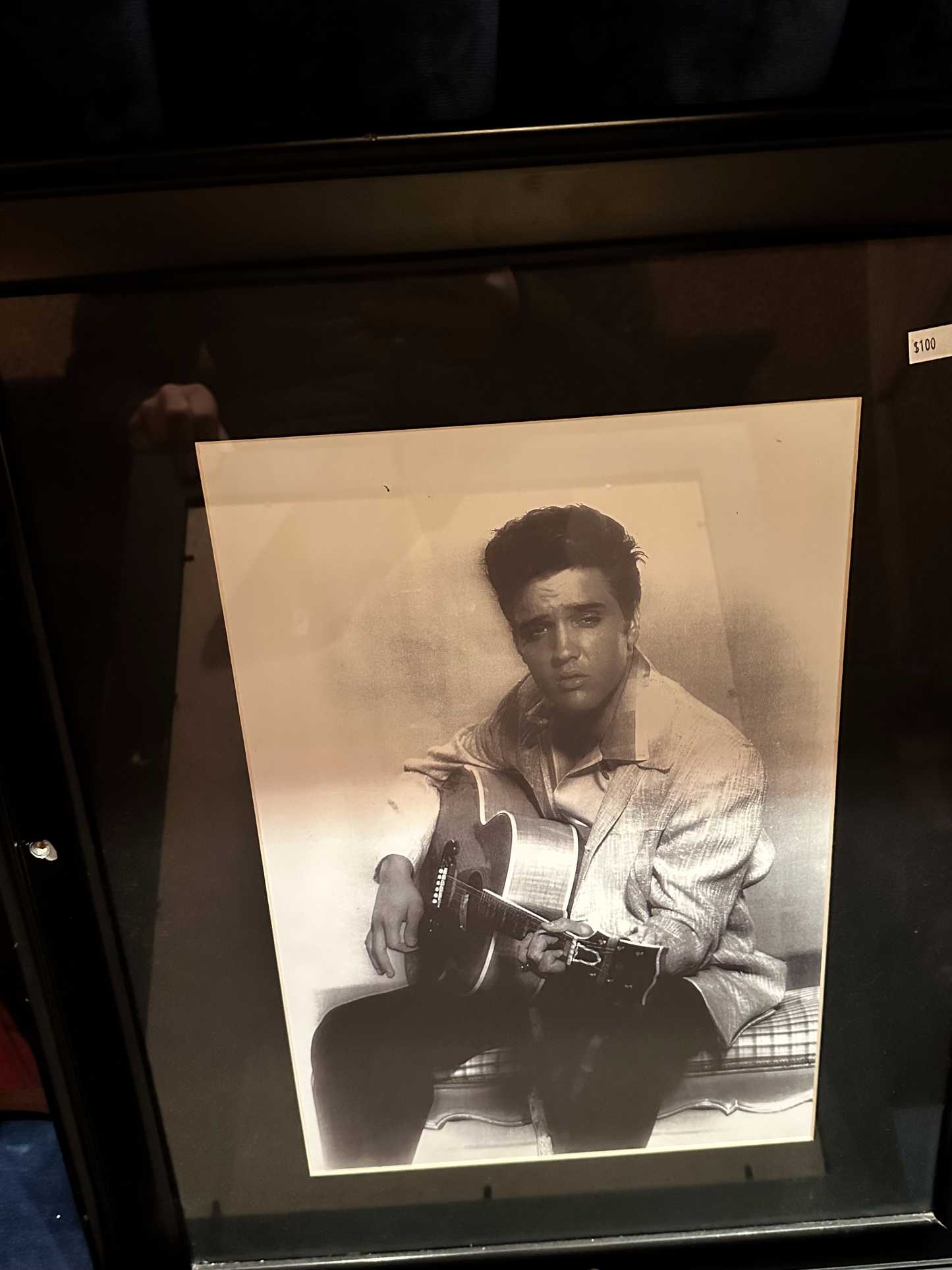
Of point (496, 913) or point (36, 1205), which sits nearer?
point (496, 913)

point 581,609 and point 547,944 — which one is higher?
point 581,609

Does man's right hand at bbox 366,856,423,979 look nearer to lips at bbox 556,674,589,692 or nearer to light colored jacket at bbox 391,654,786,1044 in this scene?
light colored jacket at bbox 391,654,786,1044

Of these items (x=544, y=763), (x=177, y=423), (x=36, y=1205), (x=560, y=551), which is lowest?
(x=36, y=1205)

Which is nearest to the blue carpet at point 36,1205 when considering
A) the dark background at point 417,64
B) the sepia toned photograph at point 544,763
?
the sepia toned photograph at point 544,763

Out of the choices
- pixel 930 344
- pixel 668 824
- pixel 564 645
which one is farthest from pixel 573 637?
pixel 930 344

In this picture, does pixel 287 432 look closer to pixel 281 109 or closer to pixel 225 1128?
pixel 281 109

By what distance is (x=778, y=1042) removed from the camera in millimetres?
626

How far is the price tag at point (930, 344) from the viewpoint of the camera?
495mm

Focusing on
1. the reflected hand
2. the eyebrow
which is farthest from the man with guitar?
the reflected hand

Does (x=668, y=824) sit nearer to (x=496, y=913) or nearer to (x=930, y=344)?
(x=496, y=913)

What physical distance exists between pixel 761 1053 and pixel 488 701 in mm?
345

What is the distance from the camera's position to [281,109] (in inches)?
16.9

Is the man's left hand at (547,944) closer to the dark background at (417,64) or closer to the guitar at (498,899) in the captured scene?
the guitar at (498,899)

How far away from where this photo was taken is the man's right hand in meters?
0.58
